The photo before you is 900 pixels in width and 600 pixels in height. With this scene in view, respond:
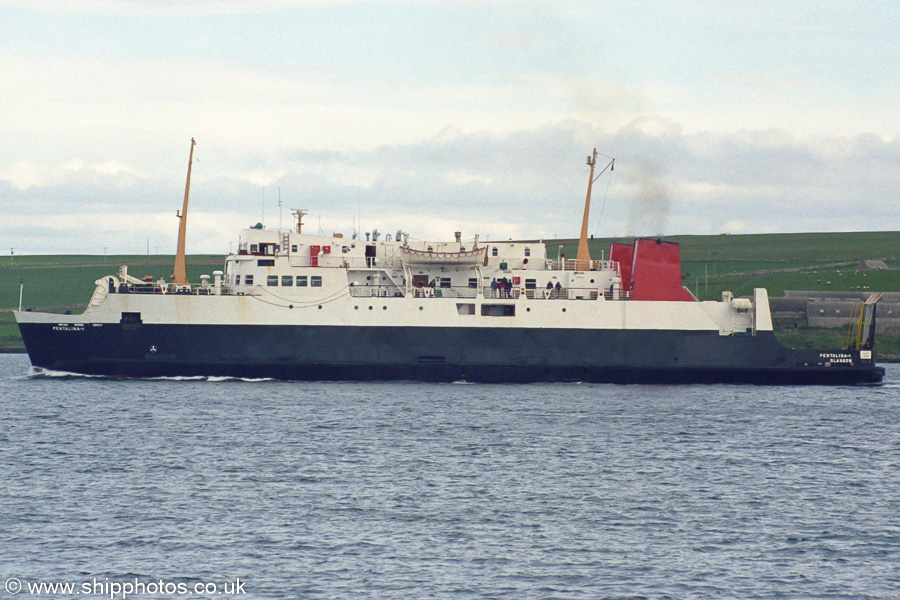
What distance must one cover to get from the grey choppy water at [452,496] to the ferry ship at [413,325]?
4.99 m

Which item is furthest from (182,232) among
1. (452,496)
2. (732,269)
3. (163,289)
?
(732,269)

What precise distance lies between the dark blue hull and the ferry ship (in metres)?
0.06

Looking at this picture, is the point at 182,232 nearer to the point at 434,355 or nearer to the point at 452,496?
the point at 434,355

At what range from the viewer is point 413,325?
4181 cm

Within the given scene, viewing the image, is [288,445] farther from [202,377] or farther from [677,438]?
[202,377]

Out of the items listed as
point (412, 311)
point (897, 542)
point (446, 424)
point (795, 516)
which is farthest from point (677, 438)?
point (412, 311)

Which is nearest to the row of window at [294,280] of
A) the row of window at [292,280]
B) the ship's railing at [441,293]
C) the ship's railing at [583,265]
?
the row of window at [292,280]

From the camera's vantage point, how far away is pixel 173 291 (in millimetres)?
42062

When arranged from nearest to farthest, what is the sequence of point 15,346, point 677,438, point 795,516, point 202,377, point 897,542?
1. point 897,542
2. point 795,516
3. point 677,438
4. point 202,377
5. point 15,346

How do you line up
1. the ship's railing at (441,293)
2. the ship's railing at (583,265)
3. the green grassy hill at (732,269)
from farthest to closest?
1. the green grassy hill at (732,269)
2. the ship's railing at (583,265)
3. the ship's railing at (441,293)

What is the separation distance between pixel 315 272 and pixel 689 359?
52.7 ft

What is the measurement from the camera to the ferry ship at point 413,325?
41062 millimetres

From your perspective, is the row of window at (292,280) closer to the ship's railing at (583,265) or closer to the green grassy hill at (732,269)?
the ship's railing at (583,265)

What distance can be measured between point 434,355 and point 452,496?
20.3 metres
